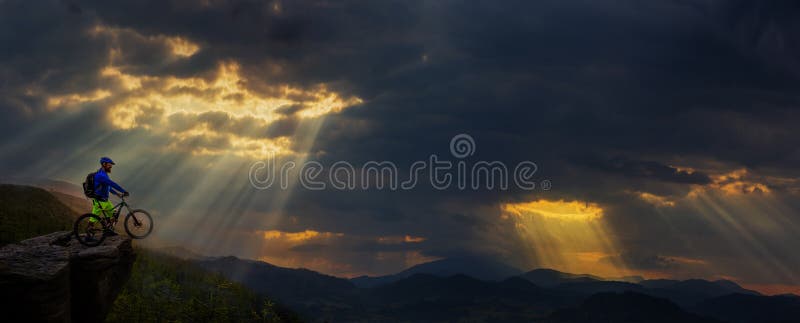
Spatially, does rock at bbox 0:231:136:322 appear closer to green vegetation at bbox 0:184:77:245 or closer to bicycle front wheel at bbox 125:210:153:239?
bicycle front wheel at bbox 125:210:153:239

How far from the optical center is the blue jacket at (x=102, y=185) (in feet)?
125

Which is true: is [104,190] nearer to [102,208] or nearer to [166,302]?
[102,208]

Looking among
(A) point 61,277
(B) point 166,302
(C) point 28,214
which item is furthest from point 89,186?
(C) point 28,214

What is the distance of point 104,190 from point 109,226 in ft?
10.2

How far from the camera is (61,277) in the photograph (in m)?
32.7

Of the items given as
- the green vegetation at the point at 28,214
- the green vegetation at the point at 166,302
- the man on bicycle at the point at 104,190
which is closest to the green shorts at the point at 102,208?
the man on bicycle at the point at 104,190

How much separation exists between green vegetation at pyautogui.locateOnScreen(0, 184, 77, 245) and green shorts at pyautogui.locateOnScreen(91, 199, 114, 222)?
16828 millimetres

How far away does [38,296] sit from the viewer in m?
31.5

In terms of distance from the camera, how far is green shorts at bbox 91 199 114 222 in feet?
128

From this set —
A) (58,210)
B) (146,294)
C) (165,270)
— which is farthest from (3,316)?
(165,270)

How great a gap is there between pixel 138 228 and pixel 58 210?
41577 millimetres

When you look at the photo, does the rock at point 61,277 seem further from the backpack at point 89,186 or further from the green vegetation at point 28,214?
the green vegetation at point 28,214

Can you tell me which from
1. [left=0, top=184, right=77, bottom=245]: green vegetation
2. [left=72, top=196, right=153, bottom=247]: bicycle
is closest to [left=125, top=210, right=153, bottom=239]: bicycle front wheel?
[left=72, top=196, right=153, bottom=247]: bicycle

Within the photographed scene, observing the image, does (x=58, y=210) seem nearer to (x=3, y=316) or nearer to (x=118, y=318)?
(x=118, y=318)
